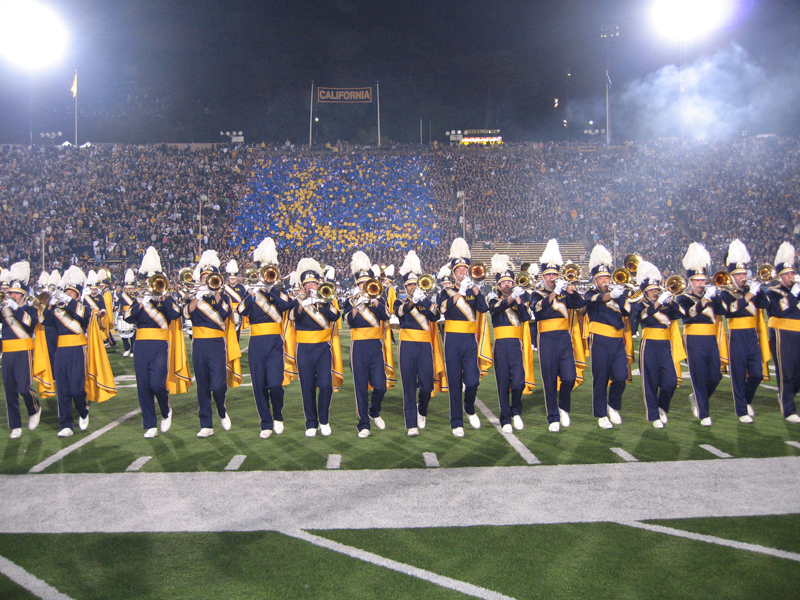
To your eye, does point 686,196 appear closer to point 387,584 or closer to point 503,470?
point 503,470

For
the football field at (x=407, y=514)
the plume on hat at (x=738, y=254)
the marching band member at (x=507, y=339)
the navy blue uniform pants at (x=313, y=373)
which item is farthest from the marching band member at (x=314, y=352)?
the plume on hat at (x=738, y=254)

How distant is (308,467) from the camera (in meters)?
5.73

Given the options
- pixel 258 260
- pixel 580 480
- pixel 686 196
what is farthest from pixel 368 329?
pixel 686 196

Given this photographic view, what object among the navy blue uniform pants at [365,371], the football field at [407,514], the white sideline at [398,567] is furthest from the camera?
the navy blue uniform pants at [365,371]

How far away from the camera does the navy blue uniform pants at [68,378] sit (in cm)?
721

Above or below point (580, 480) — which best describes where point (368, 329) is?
above

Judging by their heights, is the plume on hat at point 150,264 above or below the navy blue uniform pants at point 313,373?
above

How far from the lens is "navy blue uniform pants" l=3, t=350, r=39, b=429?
7.14m

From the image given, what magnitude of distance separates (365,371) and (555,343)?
2133 millimetres

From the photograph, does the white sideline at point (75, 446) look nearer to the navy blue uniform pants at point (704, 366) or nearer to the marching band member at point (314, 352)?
the marching band member at point (314, 352)

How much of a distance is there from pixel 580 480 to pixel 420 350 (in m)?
2.42

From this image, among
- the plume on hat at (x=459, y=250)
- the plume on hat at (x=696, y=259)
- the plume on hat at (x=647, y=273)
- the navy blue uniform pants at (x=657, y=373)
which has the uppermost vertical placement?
the plume on hat at (x=459, y=250)

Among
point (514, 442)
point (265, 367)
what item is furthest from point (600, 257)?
point (265, 367)

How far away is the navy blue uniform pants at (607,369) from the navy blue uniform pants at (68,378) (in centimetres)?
587
